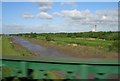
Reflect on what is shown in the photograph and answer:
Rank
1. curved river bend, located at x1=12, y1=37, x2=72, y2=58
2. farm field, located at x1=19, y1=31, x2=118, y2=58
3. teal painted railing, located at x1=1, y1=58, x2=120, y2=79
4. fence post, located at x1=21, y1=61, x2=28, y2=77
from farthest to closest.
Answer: curved river bend, located at x1=12, y1=37, x2=72, y2=58 < farm field, located at x1=19, y1=31, x2=118, y2=58 < fence post, located at x1=21, y1=61, x2=28, y2=77 < teal painted railing, located at x1=1, y1=58, x2=120, y2=79

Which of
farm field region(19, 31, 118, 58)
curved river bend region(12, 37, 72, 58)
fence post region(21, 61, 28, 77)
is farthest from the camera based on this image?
curved river bend region(12, 37, 72, 58)

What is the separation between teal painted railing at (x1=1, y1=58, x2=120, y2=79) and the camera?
9.57 feet

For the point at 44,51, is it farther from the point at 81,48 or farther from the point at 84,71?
the point at 84,71

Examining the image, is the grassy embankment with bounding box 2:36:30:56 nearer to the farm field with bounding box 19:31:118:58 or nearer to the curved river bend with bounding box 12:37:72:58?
the curved river bend with bounding box 12:37:72:58

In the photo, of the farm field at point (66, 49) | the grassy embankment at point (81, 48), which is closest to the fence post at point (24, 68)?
the farm field at point (66, 49)

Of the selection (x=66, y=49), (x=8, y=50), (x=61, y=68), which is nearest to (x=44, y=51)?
(x=8, y=50)

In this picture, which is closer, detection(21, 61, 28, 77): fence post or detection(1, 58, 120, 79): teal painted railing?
detection(1, 58, 120, 79): teal painted railing

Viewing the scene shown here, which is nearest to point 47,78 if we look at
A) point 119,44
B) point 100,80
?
point 100,80

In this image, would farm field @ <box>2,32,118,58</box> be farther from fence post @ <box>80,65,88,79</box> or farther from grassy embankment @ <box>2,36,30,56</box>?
fence post @ <box>80,65,88,79</box>

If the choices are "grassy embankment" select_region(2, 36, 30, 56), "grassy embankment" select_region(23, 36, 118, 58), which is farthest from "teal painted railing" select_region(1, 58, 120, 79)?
"grassy embankment" select_region(2, 36, 30, 56)

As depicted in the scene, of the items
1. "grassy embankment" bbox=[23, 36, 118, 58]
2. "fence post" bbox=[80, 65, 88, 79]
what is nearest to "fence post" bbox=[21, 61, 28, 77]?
"fence post" bbox=[80, 65, 88, 79]

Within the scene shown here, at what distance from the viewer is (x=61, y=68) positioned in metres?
3.01

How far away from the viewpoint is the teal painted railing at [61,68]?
2.92 meters

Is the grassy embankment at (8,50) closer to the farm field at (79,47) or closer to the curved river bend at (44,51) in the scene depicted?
the curved river bend at (44,51)
